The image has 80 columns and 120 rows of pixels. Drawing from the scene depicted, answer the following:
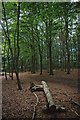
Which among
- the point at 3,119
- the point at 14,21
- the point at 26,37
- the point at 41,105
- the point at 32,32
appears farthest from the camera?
the point at 26,37

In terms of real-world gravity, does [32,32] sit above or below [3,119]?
above

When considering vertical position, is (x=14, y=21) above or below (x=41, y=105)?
above

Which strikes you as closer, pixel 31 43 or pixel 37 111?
pixel 37 111

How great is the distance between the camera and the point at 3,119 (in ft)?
25.6

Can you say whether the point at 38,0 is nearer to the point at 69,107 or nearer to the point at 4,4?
the point at 4,4

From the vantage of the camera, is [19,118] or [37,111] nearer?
[19,118]

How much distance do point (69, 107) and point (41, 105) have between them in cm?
130

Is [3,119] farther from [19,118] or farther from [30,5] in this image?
[30,5]

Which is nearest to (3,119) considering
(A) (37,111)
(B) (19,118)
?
(B) (19,118)

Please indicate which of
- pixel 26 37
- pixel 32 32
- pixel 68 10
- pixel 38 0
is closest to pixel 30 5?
pixel 38 0

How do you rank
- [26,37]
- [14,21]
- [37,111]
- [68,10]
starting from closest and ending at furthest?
[37,111] < [68,10] < [14,21] < [26,37]

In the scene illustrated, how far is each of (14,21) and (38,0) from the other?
7418mm

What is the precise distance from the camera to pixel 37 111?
336 inches

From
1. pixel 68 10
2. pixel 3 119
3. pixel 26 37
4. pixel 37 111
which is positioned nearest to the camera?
pixel 3 119
